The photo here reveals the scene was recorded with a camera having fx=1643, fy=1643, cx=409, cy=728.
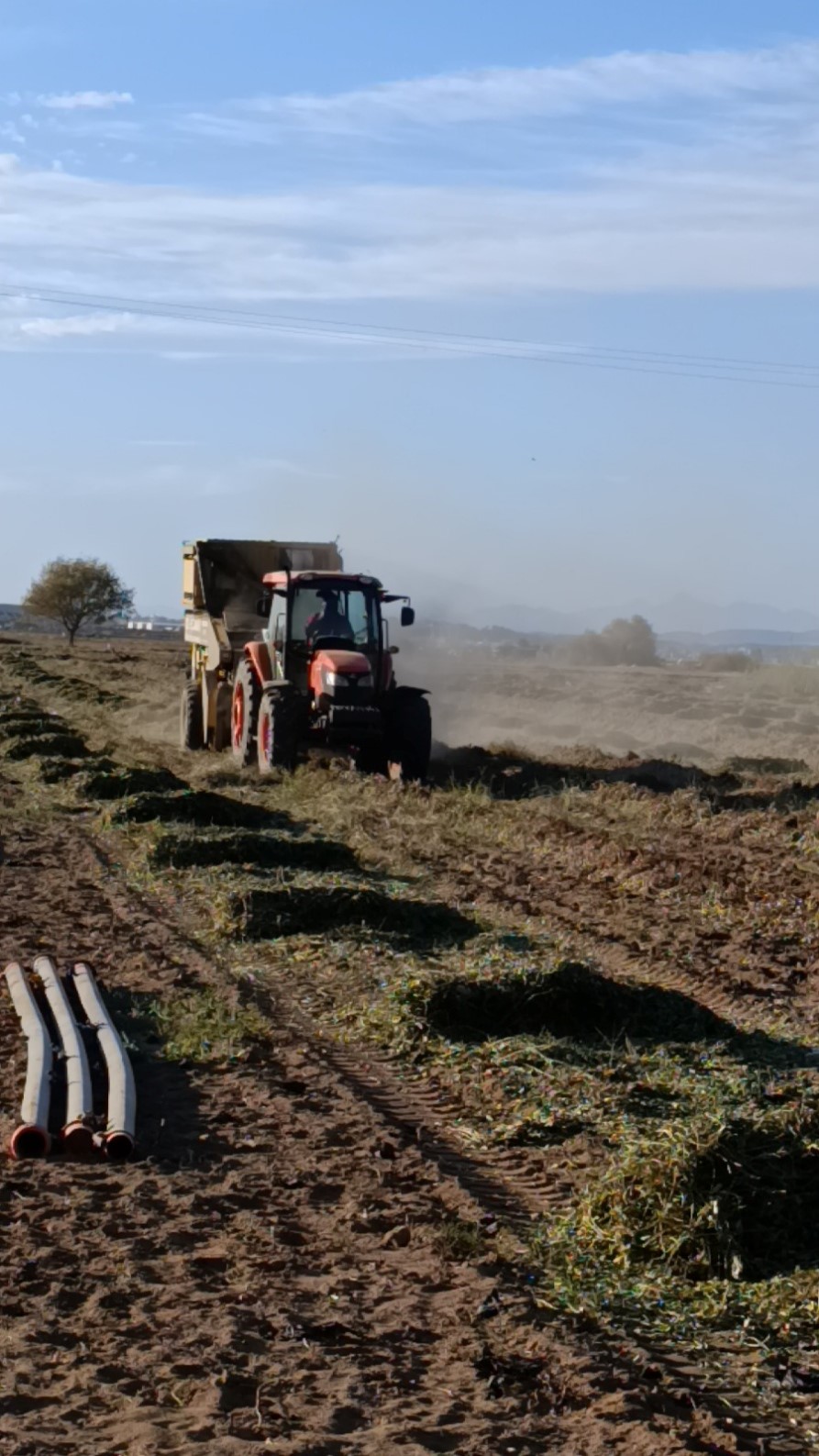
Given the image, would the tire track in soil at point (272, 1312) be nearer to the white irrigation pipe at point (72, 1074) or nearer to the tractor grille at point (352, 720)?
the white irrigation pipe at point (72, 1074)

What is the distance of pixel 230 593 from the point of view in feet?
76.6

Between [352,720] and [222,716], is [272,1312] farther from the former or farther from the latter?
[222,716]

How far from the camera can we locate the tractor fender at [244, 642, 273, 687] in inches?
805

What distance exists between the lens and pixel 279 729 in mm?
19203

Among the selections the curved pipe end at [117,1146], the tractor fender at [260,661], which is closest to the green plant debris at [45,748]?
the tractor fender at [260,661]

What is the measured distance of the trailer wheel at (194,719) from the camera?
23.9 meters

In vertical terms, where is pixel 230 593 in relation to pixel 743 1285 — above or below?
above

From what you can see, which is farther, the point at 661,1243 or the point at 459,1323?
the point at 661,1243

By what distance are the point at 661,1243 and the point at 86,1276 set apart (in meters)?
1.85

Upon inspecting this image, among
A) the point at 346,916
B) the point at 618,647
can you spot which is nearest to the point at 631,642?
the point at 618,647

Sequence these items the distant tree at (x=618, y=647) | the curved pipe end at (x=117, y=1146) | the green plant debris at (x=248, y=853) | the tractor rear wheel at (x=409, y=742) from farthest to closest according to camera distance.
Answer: the distant tree at (x=618, y=647) < the tractor rear wheel at (x=409, y=742) < the green plant debris at (x=248, y=853) < the curved pipe end at (x=117, y=1146)

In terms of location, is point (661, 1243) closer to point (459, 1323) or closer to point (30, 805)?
point (459, 1323)

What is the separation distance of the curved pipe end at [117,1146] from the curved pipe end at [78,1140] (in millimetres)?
99

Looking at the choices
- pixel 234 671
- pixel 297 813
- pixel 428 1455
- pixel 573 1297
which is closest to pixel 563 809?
pixel 297 813
